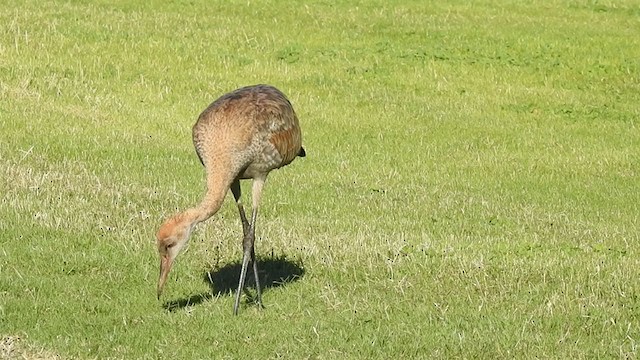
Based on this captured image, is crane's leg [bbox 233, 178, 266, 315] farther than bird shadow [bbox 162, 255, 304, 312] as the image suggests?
No

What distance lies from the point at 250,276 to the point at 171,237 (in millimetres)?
2191

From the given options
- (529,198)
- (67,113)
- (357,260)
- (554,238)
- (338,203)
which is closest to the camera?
(357,260)

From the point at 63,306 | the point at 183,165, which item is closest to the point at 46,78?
the point at 183,165

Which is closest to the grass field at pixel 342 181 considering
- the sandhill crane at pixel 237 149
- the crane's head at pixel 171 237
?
the crane's head at pixel 171 237

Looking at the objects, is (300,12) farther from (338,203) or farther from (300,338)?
(300,338)

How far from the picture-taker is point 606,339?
8.59 meters

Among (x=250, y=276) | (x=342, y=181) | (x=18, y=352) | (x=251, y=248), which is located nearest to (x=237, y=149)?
(x=251, y=248)

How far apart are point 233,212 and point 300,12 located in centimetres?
1401

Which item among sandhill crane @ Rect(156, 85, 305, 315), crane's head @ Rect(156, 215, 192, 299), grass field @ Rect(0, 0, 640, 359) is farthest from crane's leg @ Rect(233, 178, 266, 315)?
crane's head @ Rect(156, 215, 192, 299)

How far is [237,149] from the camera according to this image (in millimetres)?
9219

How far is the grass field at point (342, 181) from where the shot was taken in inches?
348

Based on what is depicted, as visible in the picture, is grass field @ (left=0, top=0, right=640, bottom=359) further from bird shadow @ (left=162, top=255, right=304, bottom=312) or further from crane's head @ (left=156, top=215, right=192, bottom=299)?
crane's head @ (left=156, top=215, right=192, bottom=299)

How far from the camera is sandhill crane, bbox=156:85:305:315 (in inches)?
338

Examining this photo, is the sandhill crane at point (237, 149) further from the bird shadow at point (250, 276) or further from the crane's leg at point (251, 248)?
the bird shadow at point (250, 276)
